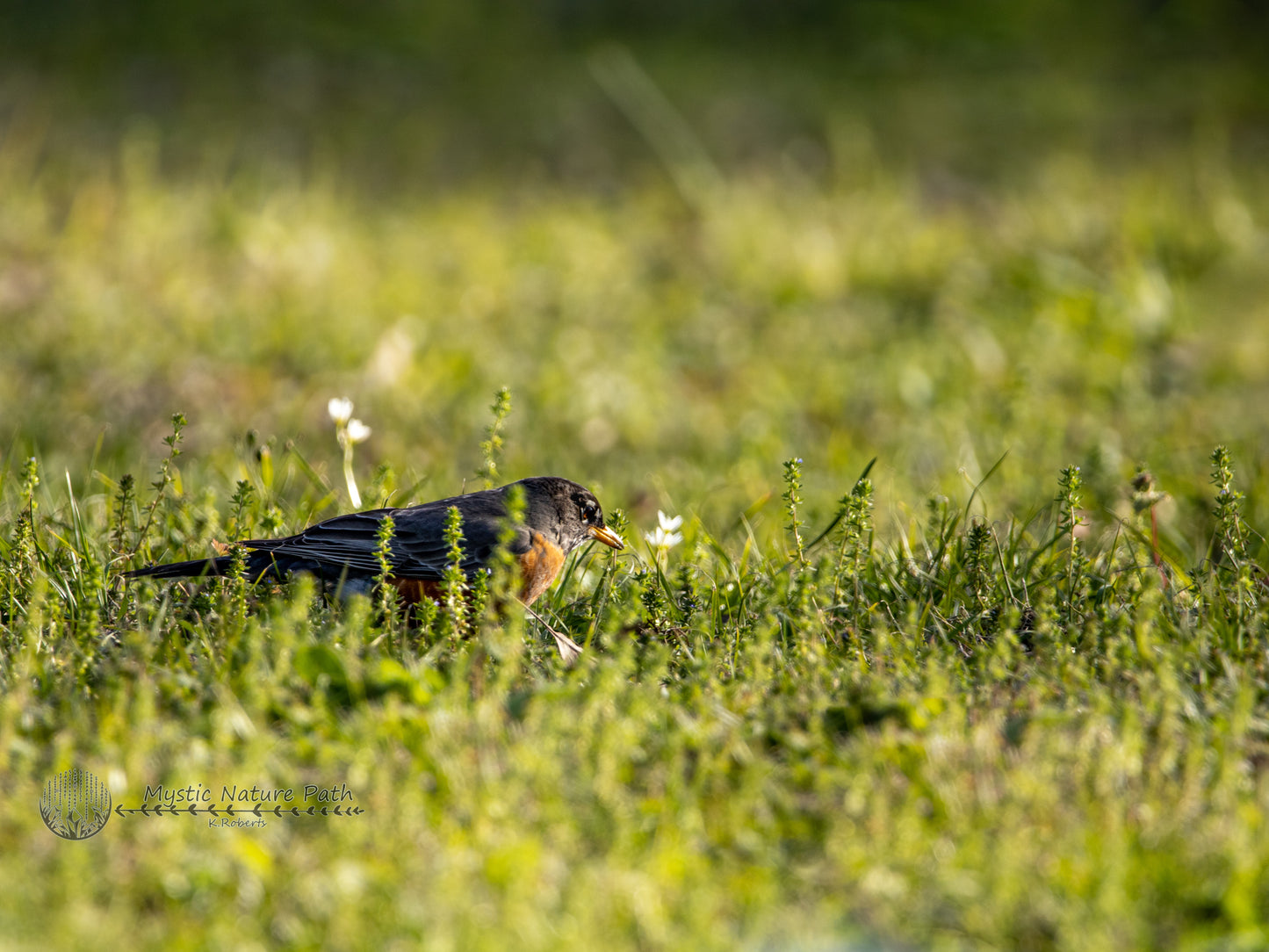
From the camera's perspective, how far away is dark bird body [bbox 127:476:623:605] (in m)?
3.43

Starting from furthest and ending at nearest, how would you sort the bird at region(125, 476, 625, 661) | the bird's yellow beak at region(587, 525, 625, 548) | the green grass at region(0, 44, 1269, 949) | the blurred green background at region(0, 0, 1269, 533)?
the blurred green background at region(0, 0, 1269, 533) → the bird's yellow beak at region(587, 525, 625, 548) → the bird at region(125, 476, 625, 661) → the green grass at region(0, 44, 1269, 949)

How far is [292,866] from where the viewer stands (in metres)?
2.06

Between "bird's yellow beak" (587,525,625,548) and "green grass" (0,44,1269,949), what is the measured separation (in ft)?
0.38

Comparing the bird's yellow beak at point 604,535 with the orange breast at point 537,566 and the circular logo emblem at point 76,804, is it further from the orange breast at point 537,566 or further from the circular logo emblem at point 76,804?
the circular logo emblem at point 76,804

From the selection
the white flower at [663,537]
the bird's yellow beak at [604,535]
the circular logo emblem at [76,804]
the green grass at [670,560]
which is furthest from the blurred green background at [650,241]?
the circular logo emblem at [76,804]

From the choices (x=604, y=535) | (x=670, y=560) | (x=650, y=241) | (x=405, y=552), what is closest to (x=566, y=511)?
(x=604, y=535)

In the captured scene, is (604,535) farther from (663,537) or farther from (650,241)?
(650,241)

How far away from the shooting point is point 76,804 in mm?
2234

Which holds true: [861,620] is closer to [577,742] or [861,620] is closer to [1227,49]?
[577,742]

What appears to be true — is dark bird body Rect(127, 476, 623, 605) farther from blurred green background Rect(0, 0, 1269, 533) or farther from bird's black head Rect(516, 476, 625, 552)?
blurred green background Rect(0, 0, 1269, 533)

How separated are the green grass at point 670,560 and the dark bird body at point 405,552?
13 cm

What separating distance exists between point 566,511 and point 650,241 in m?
4.89

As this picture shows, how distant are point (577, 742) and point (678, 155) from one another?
7948 millimetres

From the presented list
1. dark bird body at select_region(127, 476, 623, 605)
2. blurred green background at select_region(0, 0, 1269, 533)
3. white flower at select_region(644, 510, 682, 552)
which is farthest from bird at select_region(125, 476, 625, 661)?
blurred green background at select_region(0, 0, 1269, 533)
